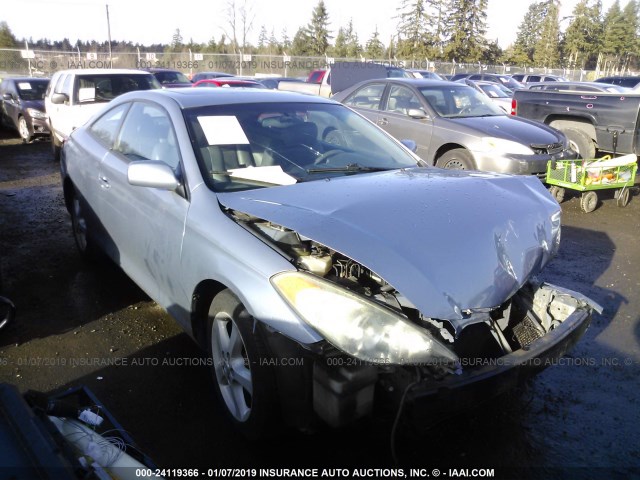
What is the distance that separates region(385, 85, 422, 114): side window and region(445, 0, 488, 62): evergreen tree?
162 feet

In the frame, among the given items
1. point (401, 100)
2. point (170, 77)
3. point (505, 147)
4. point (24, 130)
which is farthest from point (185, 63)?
point (505, 147)

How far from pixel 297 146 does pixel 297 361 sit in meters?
1.68

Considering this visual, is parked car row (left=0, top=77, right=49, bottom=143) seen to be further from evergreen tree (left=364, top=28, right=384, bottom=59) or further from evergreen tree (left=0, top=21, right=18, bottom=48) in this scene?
evergreen tree (left=364, top=28, right=384, bottom=59)

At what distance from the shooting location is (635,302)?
4.20 metres

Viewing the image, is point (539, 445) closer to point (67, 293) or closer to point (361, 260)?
point (361, 260)

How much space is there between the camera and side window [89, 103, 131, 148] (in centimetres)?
404

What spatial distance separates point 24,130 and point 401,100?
9.88 meters

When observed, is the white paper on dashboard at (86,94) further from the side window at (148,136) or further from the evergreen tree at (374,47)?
the evergreen tree at (374,47)

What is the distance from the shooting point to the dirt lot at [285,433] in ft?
8.09

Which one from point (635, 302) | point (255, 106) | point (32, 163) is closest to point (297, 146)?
point (255, 106)

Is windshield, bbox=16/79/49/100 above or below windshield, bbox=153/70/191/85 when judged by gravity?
below

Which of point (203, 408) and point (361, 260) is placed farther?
point (203, 408)

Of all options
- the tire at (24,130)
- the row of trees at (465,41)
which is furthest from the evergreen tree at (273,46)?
the tire at (24,130)

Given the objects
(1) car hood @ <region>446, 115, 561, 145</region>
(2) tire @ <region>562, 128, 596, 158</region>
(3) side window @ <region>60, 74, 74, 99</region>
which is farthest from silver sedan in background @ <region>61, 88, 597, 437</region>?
(3) side window @ <region>60, 74, 74, 99</region>
